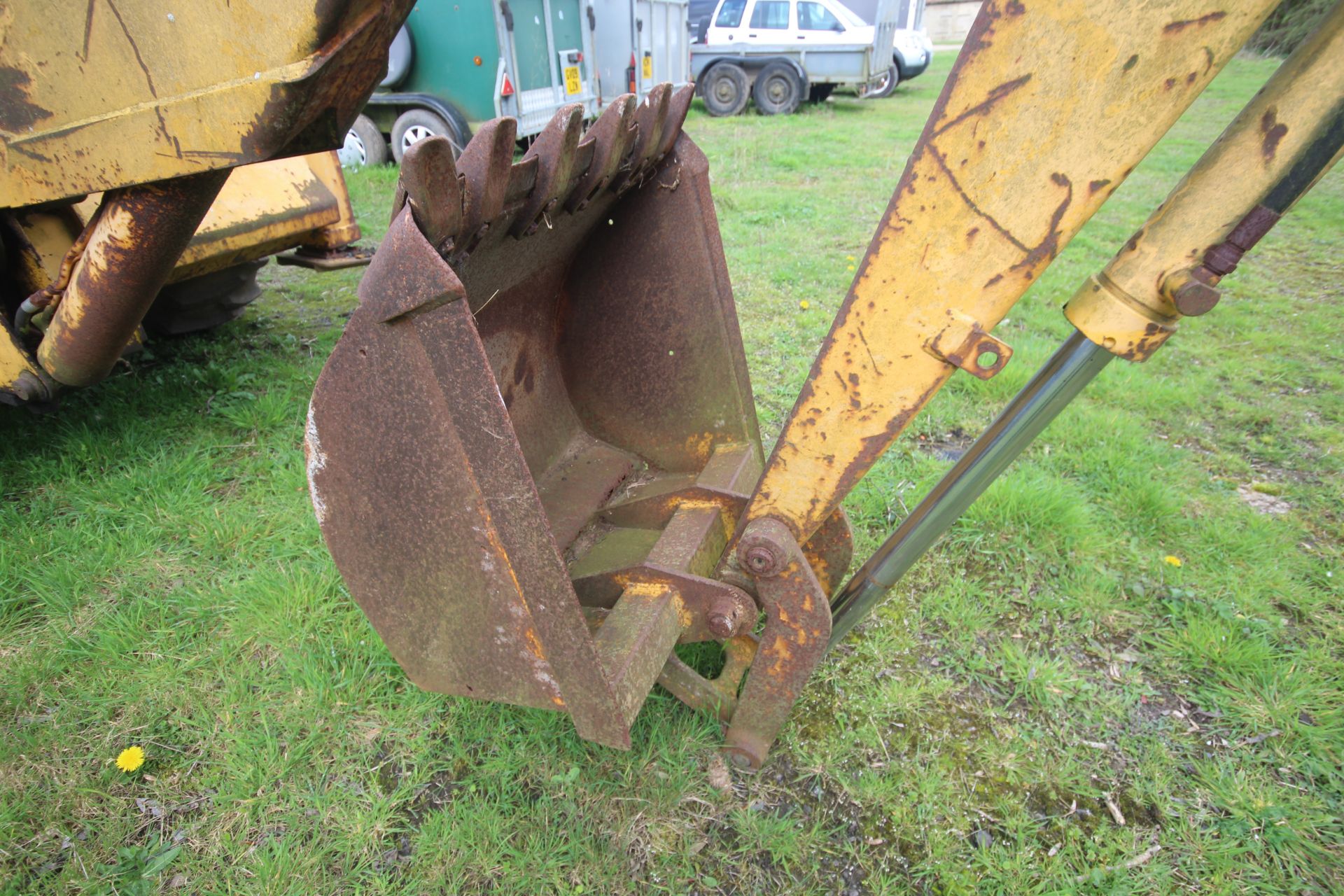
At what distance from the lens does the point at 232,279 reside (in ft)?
11.8

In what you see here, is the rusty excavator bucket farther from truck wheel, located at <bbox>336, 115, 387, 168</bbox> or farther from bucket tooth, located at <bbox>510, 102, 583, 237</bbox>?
truck wheel, located at <bbox>336, 115, 387, 168</bbox>

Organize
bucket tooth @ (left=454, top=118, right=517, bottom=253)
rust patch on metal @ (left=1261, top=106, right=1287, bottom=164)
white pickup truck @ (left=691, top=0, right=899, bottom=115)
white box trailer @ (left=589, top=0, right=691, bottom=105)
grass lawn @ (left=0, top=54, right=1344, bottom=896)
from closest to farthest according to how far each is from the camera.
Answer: rust patch on metal @ (left=1261, top=106, right=1287, bottom=164) < bucket tooth @ (left=454, top=118, right=517, bottom=253) < grass lawn @ (left=0, top=54, right=1344, bottom=896) < white box trailer @ (left=589, top=0, right=691, bottom=105) < white pickup truck @ (left=691, top=0, right=899, bottom=115)

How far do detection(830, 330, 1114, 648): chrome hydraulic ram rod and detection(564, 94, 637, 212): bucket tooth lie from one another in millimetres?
996

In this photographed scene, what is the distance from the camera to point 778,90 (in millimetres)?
12672

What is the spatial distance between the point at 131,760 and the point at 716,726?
1.49 metres

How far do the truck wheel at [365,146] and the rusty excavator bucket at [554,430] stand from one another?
6.44 metres

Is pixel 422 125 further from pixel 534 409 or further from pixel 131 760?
pixel 131 760

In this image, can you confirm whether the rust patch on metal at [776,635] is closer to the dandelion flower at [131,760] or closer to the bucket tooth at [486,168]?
the bucket tooth at [486,168]

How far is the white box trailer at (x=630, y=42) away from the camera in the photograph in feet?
29.9

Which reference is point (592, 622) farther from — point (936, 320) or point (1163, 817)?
point (1163, 817)

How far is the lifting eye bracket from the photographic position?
3.76ft

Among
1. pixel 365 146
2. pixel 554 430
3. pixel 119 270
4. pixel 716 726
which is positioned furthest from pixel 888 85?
pixel 716 726

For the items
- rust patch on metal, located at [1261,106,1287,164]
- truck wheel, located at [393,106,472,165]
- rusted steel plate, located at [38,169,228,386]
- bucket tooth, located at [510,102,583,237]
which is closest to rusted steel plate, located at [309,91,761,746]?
bucket tooth, located at [510,102,583,237]

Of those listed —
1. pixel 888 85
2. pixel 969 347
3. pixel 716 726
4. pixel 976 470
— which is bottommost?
pixel 888 85
